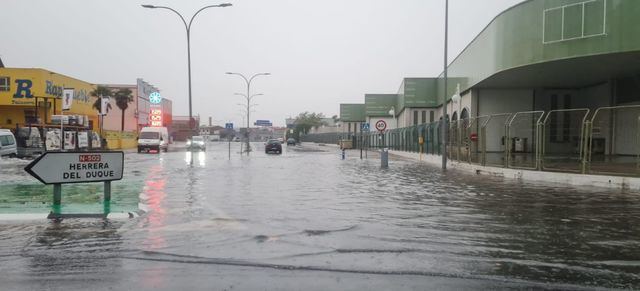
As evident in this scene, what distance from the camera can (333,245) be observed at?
23.5 ft

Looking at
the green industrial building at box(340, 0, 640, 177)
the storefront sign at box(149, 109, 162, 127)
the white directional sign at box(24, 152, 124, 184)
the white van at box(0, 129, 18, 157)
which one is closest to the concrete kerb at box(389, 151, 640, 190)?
the green industrial building at box(340, 0, 640, 177)

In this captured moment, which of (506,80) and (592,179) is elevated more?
(506,80)

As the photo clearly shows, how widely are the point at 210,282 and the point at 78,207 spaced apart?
6.19 m

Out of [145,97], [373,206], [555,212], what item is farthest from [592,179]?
[145,97]

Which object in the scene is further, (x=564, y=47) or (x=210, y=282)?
(x=564, y=47)

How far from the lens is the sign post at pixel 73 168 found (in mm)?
9664

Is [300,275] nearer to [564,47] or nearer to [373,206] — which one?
[373,206]

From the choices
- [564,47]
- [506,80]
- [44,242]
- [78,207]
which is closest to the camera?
[44,242]

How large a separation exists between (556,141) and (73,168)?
21.5 m

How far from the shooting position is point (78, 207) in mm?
10195

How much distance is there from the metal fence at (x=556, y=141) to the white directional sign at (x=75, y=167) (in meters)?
14.1

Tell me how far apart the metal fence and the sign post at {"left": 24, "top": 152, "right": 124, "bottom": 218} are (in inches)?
558

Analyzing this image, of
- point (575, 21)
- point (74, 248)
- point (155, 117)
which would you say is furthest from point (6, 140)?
point (155, 117)

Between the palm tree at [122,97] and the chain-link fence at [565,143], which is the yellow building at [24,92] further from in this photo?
the chain-link fence at [565,143]
